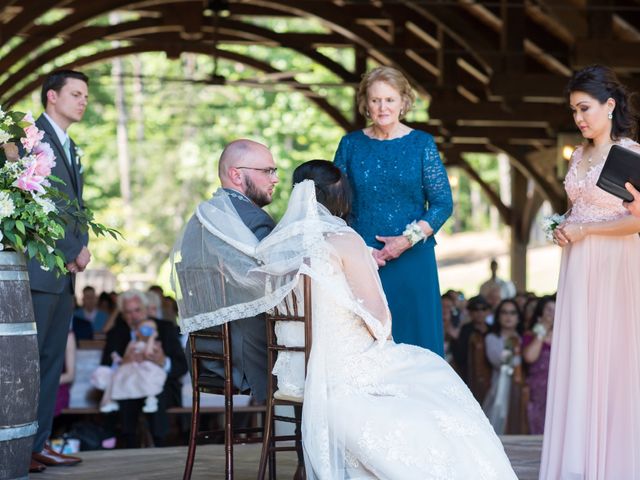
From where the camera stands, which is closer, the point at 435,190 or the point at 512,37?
the point at 435,190

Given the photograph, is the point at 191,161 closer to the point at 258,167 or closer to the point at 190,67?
the point at 190,67

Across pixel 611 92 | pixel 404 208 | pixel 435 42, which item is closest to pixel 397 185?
pixel 404 208

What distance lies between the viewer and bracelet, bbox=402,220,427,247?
4895 millimetres

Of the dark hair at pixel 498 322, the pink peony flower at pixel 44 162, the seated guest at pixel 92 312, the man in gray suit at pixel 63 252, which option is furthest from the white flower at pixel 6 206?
the seated guest at pixel 92 312

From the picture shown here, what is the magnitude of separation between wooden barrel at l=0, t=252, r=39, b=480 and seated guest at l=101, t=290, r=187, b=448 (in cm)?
416

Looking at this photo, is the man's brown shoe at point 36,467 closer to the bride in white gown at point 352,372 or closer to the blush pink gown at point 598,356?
the bride in white gown at point 352,372

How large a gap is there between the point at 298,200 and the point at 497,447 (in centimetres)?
103

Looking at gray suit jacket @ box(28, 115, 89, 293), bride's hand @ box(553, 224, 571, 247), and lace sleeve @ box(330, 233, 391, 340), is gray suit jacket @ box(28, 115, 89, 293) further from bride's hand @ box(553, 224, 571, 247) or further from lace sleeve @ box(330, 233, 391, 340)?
bride's hand @ box(553, 224, 571, 247)

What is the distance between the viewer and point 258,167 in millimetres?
4586

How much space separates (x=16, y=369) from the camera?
3.99m

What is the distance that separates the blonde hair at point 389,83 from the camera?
490 centimetres

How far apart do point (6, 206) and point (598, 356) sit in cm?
221

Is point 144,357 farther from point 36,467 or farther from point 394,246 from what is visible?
point 394,246

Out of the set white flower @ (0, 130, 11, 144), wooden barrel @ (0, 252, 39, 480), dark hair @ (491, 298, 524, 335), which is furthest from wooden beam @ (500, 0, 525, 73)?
wooden barrel @ (0, 252, 39, 480)
